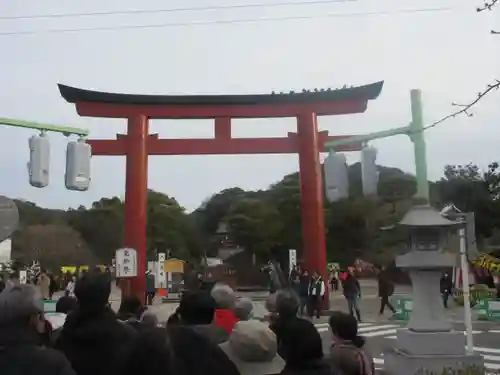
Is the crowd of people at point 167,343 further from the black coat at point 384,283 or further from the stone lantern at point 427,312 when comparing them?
the black coat at point 384,283

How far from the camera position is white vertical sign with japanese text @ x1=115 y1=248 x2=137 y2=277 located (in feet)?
52.8

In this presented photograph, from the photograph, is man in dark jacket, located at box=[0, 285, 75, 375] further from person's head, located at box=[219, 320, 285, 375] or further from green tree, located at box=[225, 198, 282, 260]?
green tree, located at box=[225, 198, 282, 260]

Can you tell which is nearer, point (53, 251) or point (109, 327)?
point (109, 327)

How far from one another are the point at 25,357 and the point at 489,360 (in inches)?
373

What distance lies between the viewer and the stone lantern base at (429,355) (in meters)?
6.88

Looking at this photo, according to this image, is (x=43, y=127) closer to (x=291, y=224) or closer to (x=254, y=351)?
(x=254, y=351)

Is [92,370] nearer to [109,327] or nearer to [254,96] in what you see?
[109,327]

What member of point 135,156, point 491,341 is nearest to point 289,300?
point 491,341

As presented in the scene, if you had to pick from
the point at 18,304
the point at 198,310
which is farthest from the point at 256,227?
the point at 18,304

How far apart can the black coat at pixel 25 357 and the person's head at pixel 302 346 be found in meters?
0.97

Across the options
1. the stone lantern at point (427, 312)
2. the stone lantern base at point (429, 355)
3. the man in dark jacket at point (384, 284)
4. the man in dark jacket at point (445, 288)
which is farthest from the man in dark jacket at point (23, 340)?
the man in dark jacket at point (445, 288)

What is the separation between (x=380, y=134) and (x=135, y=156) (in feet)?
30.0

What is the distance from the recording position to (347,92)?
56.5 ft

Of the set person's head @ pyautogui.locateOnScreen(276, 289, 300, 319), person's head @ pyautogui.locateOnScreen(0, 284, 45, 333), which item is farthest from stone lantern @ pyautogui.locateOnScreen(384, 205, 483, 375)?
person's head @ pyautogui.locateOnScreen(0, 284, 45, 333)
